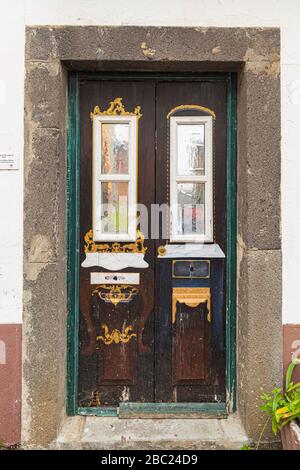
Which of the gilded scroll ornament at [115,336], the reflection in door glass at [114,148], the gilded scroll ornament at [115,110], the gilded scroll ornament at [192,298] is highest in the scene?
the gilded scroll ornament at [115,110]

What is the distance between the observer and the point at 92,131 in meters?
3.64

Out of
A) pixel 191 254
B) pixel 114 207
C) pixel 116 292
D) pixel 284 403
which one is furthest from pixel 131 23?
pixel 284 403

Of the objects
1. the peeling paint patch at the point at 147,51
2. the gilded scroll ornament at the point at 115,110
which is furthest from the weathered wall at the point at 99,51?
the gilded scroll ornament at the point at 115,110

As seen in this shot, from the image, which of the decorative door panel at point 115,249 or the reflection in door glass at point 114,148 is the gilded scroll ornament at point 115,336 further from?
the reflection in door glass at point 114,148

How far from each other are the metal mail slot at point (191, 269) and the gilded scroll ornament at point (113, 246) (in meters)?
0.29

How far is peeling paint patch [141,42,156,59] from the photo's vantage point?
3344 millimetres

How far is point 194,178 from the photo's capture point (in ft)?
12.0

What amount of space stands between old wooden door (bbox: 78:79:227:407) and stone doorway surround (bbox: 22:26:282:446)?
1.03 feet

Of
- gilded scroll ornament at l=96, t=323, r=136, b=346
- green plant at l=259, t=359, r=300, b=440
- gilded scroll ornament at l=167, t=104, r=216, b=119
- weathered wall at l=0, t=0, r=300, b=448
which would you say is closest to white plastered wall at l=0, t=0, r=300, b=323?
weathered wall at l=0, t=0, r=300, b=448

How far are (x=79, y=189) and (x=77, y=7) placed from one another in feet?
4.13

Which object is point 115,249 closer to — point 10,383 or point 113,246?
point 113,246

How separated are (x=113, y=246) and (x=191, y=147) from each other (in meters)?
0.95

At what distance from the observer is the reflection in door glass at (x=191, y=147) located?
366 centimetres

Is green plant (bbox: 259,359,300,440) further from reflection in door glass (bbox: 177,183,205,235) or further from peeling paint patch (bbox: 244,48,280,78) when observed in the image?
peeling paint patch (bbox: 244,48,280,78)
